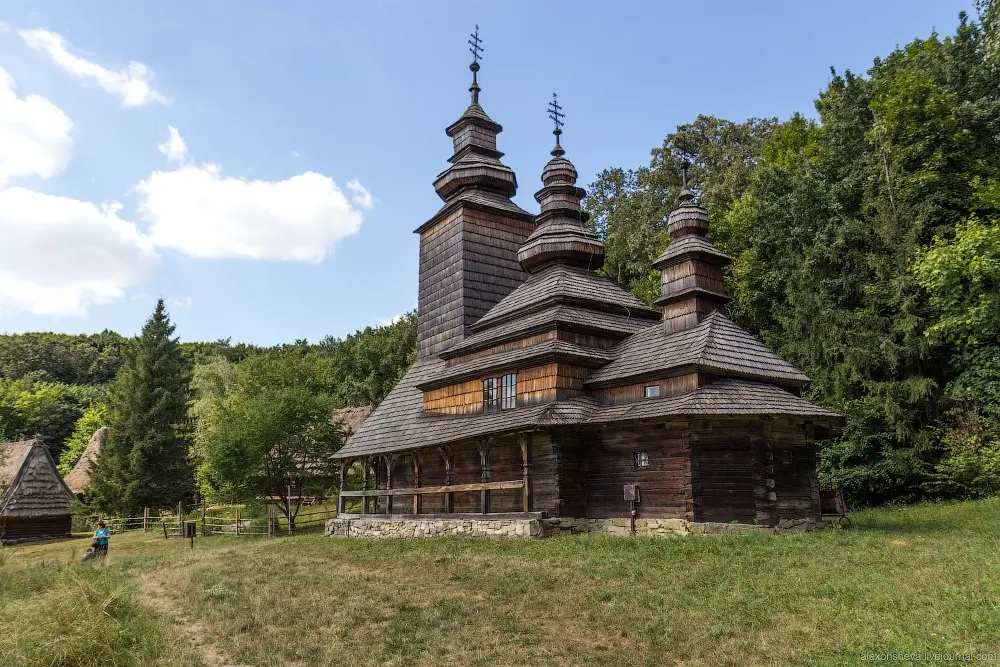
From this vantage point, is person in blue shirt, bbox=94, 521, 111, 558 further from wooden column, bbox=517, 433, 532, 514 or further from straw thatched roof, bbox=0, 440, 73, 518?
straw thatched roof, bbox=0, 440, 73, 518

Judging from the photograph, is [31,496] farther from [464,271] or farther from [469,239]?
[469,239]

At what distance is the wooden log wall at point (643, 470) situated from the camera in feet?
51.3

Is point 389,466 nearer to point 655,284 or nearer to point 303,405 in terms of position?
point 303,405

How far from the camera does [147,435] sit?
3450 cm

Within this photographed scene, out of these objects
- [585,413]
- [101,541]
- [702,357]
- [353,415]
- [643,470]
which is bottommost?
[101,541]

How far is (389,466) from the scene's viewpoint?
76.5 feet

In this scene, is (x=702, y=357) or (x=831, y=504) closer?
(x=702, y=357)

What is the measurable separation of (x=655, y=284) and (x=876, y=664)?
30.6m

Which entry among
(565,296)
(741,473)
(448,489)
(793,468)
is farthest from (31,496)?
(793,468)

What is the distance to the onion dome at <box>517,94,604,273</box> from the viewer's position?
23125 mm

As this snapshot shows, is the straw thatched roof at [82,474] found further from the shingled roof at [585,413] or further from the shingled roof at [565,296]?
the shingled roof at [565,296]

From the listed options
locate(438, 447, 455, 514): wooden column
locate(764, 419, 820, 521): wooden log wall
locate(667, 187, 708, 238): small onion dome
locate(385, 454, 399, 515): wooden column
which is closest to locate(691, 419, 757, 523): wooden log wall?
locate(764, 419, 820, 521): wooden log wall

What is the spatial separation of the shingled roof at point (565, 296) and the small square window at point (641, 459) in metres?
5.58

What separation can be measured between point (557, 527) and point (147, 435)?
26.1m
